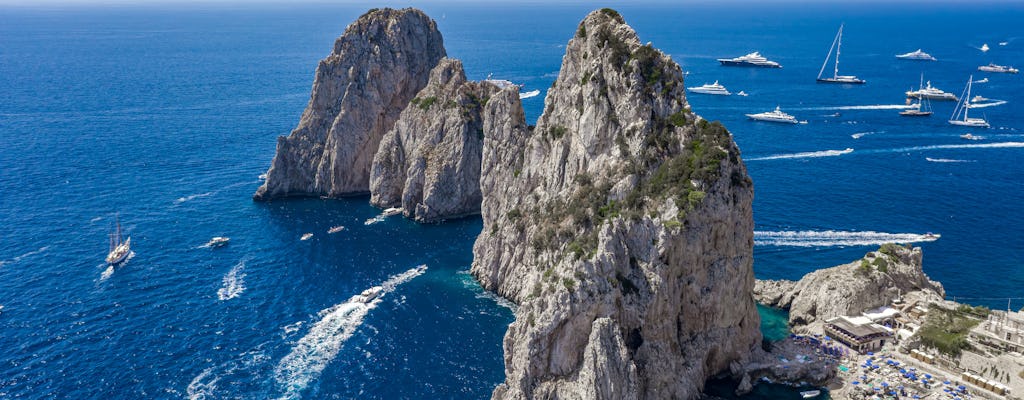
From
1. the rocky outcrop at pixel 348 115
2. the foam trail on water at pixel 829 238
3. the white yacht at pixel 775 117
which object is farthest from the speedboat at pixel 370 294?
the white yacht at pixel 775 117

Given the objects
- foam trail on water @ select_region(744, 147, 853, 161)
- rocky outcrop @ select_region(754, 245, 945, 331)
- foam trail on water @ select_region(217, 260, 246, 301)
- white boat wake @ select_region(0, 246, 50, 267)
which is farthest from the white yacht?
white boat wake @ select_region(0, 246, 50, 267)

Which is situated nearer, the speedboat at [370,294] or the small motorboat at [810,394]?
the small motorboat at [810,394]

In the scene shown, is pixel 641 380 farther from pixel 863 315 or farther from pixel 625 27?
pixel 625 27

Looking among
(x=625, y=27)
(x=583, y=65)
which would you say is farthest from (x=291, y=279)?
(x=625, y=27)

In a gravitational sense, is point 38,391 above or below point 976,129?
below

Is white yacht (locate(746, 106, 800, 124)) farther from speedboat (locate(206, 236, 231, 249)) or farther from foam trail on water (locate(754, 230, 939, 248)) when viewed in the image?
speedboat (locate(206, 236, 231, 249))

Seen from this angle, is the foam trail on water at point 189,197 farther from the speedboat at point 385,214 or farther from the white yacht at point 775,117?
the white yacht at point 775,117

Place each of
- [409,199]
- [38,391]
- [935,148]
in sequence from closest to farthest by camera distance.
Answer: [38,391] < [409,199] < [935,148]
